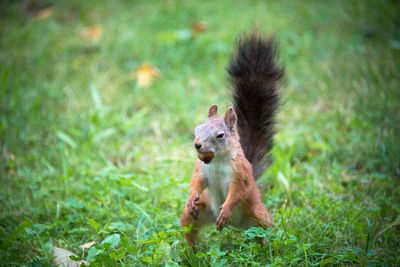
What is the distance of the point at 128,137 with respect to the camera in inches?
131

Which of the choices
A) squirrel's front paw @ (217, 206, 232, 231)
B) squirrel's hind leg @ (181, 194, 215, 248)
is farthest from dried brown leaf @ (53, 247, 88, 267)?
squirrel's front paw @ (217, 206, 232, 231)

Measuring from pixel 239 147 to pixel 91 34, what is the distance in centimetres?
302

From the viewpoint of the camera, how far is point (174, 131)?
11.1ft

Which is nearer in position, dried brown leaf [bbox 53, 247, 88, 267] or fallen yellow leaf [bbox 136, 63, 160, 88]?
dried brown leaf [bbox 53, 247, 88, 267]

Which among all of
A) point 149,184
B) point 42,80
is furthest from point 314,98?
point 42,80

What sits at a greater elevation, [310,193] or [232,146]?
[232,146]

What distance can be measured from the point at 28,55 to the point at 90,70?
72cm

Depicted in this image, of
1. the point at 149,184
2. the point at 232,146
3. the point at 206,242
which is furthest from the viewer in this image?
the point at 149,184

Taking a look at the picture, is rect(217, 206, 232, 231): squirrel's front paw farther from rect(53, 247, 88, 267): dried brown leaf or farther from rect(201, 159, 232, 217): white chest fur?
rect(53, 247, 88, 267): dried brown leaf

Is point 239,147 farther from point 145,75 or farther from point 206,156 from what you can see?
point 145,75

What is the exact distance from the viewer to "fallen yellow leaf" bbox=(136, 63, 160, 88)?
3.92 metres

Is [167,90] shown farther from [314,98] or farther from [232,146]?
[232,146]

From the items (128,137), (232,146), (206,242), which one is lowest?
(206,242)

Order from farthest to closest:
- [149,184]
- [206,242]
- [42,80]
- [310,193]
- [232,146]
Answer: [42,80], [149,184], [310,193], [206,242], [232,146]
